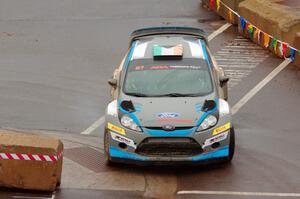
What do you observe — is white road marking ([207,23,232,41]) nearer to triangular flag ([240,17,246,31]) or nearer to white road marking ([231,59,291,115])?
triangular flag ([240,17,246,31])

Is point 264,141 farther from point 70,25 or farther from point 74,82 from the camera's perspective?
point 70,25

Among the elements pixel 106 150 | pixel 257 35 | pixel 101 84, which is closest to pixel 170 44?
pixel 106 150

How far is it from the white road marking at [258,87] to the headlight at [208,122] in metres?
3.64

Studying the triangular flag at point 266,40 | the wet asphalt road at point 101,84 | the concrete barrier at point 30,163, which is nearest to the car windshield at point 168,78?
the wet asphalt road at point 101,84

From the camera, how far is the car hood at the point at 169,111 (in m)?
14.5

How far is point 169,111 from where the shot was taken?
48.3ft

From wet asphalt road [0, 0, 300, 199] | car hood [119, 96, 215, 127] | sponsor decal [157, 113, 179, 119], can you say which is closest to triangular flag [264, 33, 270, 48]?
wet asphalt road [0, 0, 300, 199]

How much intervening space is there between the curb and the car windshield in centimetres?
597

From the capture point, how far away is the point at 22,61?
74.2 feet

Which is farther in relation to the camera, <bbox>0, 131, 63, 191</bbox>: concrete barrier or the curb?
the curb

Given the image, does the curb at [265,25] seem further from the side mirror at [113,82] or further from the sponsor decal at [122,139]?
the sponsor decal at [122,139]

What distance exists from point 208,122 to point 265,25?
9.60 metres

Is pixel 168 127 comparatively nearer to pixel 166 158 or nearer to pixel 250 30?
pixel 166 158

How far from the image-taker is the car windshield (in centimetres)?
1555
